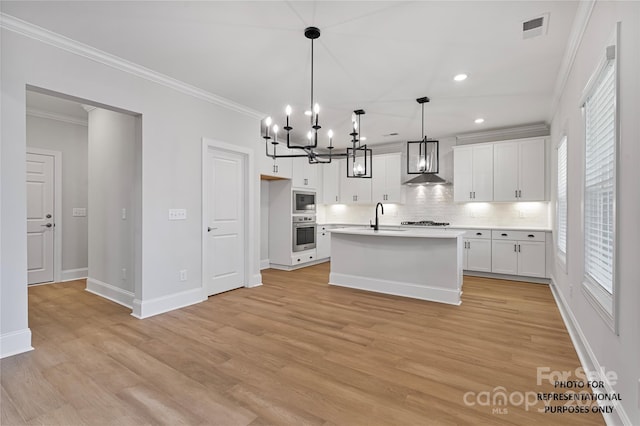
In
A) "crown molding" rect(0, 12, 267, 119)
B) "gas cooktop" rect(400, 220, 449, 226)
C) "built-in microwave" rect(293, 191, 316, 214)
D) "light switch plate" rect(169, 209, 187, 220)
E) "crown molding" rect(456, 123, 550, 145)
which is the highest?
"crown molding" rect(0, 12, 267, 119)

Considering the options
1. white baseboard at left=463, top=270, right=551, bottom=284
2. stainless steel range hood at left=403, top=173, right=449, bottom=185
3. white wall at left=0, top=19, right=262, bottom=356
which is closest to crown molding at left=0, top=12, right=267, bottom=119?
white wall at left=0, top=19, right=262, bottom=356

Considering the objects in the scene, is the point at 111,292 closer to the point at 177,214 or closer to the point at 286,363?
the point at 177,214

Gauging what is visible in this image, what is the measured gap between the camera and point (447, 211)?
6.55 m

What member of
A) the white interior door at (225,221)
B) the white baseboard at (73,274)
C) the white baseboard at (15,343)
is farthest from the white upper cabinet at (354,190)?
the white baseboard at (15,343)

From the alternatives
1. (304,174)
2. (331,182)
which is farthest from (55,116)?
(331,182)

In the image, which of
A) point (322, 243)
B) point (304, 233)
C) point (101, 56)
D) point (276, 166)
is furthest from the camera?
point (322, 243)

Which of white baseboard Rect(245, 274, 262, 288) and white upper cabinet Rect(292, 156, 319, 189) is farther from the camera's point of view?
white upper cabinet Rect(292, 156, 319, 189)

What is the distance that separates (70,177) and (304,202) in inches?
166

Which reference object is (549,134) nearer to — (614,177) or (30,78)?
(614,177)

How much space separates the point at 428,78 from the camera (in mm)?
3588

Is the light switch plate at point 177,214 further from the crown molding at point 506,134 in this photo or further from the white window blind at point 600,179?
the crown molding at point 506,134

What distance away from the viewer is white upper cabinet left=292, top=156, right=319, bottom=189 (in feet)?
21.3

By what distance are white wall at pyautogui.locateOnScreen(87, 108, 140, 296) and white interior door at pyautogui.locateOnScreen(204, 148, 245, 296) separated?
3.04 feet

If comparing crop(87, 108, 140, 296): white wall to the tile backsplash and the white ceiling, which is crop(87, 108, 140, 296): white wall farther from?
the tile backsplash
